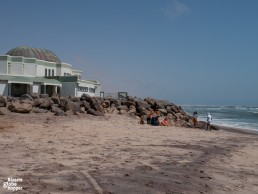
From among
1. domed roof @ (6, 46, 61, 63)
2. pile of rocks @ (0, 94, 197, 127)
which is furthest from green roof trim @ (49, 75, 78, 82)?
pile of rocks @ (0, 94, 197, 127)

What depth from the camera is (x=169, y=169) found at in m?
7.36

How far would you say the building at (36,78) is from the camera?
36.0 m

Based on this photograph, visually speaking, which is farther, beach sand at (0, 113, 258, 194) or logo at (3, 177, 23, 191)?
beach sand at (0, 113, 258, 194)

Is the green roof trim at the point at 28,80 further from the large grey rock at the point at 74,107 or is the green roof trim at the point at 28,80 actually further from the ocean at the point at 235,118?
the ocean at the point at 235,118

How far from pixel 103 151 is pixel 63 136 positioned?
326 centimetres

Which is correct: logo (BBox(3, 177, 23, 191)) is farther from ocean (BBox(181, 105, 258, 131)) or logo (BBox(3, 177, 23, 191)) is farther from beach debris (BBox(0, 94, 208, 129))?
ocean (BBox(181, 105, 258, 131))

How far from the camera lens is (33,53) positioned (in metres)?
43.6

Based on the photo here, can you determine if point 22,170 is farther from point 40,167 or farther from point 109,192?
point 109,192

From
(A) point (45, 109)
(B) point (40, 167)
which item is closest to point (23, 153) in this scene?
(B) point (40, 167)

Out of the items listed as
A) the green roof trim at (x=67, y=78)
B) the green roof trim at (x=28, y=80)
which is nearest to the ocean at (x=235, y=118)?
the green roof trim at (x=67, y=78)

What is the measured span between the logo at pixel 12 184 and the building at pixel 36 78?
104 ft

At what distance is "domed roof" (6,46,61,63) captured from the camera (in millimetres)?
43406

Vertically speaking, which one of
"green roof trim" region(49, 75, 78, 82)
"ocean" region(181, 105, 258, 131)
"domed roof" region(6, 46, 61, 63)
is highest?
"domed roof" region(6, 46, 61, 63)

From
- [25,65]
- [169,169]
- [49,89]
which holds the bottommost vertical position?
[169,169]
